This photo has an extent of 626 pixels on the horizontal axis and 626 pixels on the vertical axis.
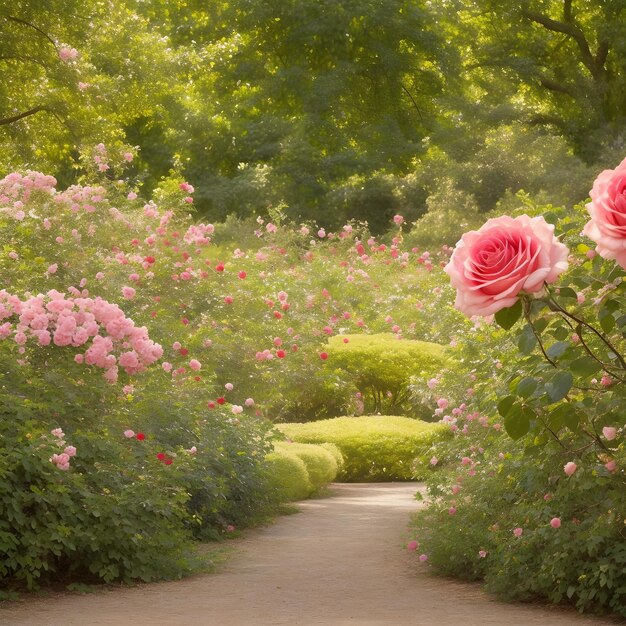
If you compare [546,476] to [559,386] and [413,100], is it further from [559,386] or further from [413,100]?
[413,100]

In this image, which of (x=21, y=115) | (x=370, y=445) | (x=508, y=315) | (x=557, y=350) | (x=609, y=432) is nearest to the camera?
(x=508, y=315)

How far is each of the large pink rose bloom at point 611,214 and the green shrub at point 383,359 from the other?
11.5 m

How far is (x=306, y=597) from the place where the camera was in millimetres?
6230

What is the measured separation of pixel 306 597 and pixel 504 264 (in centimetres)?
403

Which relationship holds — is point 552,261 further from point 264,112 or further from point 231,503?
point 264,112

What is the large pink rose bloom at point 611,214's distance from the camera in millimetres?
2482

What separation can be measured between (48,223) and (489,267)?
714 cm

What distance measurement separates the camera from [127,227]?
1110 cm

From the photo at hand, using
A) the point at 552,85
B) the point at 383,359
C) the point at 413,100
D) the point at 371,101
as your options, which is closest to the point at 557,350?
the point at 383,359

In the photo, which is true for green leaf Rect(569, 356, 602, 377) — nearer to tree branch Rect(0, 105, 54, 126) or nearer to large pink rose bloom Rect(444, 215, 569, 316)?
large pink rose bloom Rect(444, 215, 569, 316)

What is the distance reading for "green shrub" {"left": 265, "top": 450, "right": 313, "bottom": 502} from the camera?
989 centimetres

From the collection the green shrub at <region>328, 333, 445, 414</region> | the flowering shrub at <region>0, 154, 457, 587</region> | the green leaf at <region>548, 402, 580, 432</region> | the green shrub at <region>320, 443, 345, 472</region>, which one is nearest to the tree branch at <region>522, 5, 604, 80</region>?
the flowering shrub at <region>0, 154, 457, 587</region>

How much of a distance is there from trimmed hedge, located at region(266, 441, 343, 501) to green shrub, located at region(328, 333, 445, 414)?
2.73m

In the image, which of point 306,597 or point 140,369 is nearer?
point 306,597
